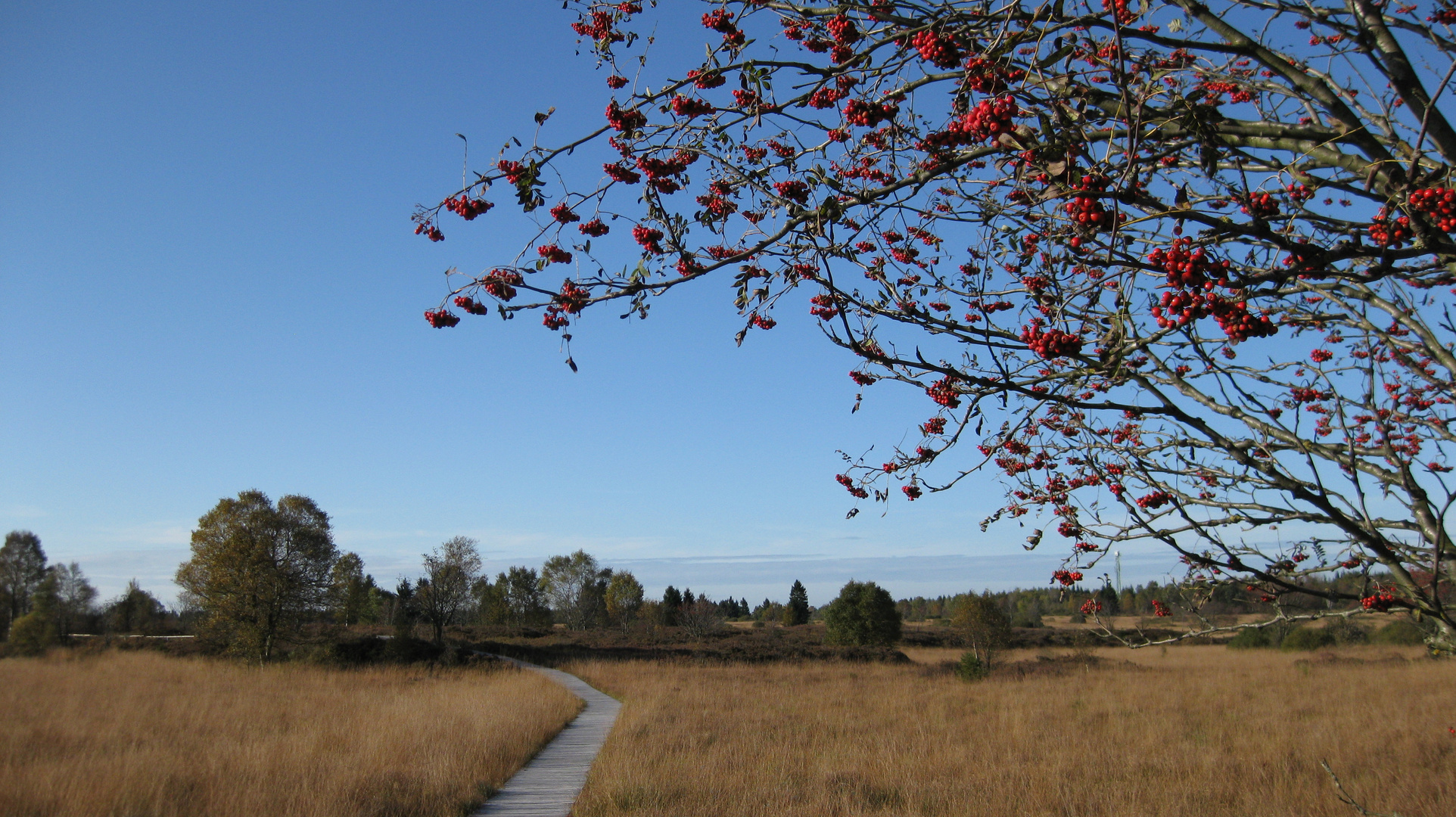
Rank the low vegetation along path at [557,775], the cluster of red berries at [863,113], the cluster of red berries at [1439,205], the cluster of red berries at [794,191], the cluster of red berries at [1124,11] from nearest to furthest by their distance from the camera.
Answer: the cluster of red berries at [1439,205] → the cluster of red berries at [1124,11] → the cluster of red berries at [863,113] → the cluster of red berries at [794,191] → the low vegetation along path at [557,775]

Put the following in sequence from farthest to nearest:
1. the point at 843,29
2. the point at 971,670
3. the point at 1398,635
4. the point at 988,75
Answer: the point at 1398,635, the point at 971,670, the point at 843,29, the point at 988,75

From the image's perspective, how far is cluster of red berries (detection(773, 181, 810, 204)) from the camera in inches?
108

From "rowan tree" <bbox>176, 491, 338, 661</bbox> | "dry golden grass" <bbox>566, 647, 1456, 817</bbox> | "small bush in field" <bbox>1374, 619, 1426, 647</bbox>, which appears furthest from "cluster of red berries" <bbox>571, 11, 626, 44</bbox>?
"small bush in field" <bbox>1374, 619, 1426, 647</bbox>

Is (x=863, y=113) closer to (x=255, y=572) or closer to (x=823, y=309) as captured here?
(x=823, y=309)

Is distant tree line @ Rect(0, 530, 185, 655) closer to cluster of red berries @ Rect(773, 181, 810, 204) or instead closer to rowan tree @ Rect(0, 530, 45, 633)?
rowan tree @ Rect(0, 530, 45, 633)

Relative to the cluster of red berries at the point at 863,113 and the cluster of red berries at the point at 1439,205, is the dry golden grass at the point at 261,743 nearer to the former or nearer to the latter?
the cluster of red berries at the point at 863,113

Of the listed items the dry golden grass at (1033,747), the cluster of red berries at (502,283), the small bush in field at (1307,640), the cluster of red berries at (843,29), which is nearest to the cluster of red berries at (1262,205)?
the cluster of red berries at (843,29)

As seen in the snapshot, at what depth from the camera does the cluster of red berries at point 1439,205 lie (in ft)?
5.84

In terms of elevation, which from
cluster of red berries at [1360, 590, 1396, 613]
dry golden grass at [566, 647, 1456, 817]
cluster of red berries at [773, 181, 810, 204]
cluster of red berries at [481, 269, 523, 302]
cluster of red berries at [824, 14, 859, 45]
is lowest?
dry golden grass at [566, 647, 1456, 817]

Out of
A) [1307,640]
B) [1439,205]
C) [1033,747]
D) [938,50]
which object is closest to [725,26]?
[938,50]

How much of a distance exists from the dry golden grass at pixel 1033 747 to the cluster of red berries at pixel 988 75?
19.4ft

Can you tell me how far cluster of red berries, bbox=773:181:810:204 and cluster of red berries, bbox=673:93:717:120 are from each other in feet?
1.32

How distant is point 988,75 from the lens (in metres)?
2.16

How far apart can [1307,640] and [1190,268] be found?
35117mm
